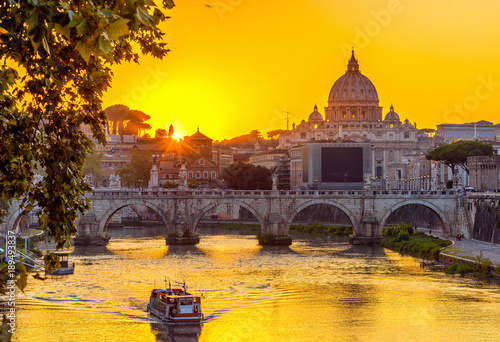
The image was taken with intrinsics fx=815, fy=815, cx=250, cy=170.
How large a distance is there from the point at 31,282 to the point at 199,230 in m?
45.3

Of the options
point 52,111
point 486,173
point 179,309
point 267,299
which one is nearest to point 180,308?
point 179,309

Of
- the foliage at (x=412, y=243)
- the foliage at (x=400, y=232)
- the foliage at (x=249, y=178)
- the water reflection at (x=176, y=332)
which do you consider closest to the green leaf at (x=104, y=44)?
the water reflection at (x=176, y=332)

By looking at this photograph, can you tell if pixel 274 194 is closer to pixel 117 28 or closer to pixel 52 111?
pixel 52 111

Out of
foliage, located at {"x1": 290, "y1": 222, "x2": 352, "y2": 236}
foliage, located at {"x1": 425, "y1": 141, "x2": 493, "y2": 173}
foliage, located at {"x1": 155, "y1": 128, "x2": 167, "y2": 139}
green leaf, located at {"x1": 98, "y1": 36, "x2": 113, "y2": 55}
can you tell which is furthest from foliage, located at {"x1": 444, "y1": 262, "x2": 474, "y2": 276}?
foliage, located at {"x1": 155, "y1": 128, "x2": 167, "y2": 139}

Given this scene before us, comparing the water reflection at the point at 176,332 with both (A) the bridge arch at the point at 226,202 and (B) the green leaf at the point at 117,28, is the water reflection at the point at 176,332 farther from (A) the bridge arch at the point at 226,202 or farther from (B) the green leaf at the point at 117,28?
(A) the bridge arch at the point at 226,202

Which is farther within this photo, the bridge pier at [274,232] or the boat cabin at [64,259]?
the bridge pier at [274,232]

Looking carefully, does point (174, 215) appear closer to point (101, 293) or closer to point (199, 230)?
point (199, 230)

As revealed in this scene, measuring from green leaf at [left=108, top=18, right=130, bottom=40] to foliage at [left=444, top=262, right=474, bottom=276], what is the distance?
148ft

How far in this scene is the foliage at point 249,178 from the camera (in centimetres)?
12188

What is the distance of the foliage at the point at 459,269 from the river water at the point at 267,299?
1115 millimetres

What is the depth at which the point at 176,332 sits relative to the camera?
112ft

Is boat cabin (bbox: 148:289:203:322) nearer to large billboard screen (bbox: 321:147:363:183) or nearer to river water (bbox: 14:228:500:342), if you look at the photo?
river water (bbox: 14:228:500:342)

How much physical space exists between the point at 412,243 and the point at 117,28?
61002 mm

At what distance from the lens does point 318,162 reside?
89062 mm
